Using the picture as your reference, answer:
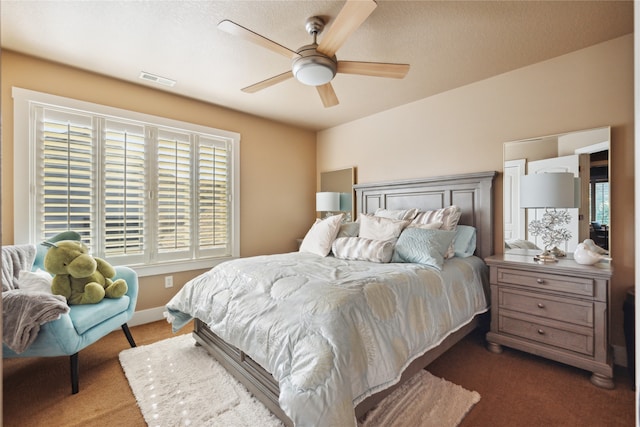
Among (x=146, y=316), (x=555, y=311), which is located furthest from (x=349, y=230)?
(x=146, y=316)

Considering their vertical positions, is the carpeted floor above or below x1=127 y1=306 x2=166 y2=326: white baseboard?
below

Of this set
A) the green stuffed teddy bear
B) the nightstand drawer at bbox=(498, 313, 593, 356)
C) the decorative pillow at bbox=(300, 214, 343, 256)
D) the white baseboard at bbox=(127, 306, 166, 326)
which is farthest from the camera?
the white baseboard at bbox=(127, 306, 166, 326)

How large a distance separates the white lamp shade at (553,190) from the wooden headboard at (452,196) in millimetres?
463

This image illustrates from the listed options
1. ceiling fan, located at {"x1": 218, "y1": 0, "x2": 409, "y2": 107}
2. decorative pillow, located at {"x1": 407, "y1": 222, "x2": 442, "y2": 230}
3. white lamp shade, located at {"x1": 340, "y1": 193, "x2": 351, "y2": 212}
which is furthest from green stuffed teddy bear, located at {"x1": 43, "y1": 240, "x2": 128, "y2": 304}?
white lamp shade, located at {"x1": 340, "y1": 193, "x2": 351, "y2": 212}

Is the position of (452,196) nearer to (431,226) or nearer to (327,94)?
(431,226)

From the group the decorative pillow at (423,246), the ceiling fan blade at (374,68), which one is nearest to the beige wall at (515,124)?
the decorative pillow at (423,246)

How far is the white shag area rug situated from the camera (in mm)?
1880

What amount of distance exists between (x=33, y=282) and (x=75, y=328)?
1.77 ft

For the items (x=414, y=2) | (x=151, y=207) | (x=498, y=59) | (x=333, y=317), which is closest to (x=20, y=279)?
(x=151, y=207)

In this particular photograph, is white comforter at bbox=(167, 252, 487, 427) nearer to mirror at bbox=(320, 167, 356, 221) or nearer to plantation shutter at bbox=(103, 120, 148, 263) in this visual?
plantation shutter at bbox=(103, 120, 148, 263)

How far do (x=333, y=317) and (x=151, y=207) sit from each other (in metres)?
2.50

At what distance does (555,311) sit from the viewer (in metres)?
2.36

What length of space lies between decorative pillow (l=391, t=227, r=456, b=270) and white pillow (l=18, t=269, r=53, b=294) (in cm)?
260

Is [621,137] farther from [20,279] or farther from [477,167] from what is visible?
[20,279]
